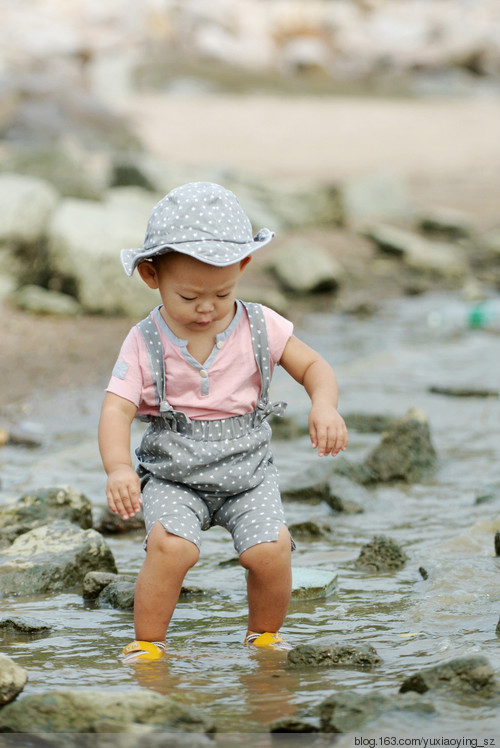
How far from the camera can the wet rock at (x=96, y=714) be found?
2195 mm

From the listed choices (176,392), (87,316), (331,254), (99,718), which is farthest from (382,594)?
(331,254)

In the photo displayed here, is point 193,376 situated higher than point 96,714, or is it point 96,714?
point 193,376

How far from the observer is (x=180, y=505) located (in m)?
2.99

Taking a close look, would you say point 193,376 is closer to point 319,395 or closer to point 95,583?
point 319,395

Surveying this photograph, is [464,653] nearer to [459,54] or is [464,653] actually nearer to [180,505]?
[180,505]

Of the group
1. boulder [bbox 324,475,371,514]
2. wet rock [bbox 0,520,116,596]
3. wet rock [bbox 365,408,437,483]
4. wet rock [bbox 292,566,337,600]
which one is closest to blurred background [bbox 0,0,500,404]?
wet rock [bbox 365,408,437,483]

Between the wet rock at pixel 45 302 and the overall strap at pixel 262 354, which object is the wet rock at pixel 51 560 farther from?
the wet rock at pixel 45 302

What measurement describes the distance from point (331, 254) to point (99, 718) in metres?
10.5

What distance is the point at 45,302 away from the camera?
28.1 ft

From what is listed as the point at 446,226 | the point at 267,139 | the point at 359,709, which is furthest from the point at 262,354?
the point at 267,139

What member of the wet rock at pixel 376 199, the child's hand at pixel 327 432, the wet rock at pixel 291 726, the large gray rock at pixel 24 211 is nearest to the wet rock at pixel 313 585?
the child's hand at pixel 327 432

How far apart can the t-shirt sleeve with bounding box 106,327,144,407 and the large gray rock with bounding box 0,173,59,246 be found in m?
6.37

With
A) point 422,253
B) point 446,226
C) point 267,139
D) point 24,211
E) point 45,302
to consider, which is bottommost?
point 45,302

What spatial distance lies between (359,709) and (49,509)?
6.69ft
